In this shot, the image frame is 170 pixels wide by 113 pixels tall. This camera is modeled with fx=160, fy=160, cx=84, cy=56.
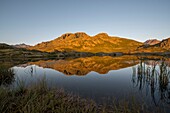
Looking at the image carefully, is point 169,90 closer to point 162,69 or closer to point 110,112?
point 162,69

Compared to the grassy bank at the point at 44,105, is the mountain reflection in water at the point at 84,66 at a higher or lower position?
lower

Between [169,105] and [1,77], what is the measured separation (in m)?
14.8

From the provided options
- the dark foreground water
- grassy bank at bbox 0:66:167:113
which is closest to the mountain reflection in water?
the dark foreground water

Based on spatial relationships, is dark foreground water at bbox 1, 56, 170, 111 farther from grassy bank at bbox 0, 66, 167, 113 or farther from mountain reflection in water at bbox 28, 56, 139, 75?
mountain reflection in water at bbox 28, 56, 139, 75

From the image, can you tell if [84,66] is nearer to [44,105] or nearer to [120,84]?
[120,84]

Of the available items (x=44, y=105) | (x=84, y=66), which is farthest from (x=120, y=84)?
(x=84, y=66)

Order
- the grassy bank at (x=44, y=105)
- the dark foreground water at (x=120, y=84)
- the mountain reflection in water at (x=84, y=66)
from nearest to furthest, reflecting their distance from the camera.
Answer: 1. the grassy bank at (x=44, y=105)
2. the dark foreground water at (x=120, y=84)
3. the mountain reflection in water at (x=84, y=66)

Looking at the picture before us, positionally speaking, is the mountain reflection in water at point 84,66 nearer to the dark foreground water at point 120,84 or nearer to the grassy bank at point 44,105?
the dark foreground water at point 120,84

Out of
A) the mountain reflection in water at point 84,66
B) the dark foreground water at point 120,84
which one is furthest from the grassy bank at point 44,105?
the mountain reflection in water at point 84,66

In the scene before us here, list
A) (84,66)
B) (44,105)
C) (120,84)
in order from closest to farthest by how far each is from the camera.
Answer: (44,105) < (120,84) < (84,66)

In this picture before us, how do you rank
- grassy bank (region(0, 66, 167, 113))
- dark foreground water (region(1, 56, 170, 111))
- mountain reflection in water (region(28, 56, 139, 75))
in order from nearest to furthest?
grassy bank (region(0, 66, 167, 113)) < dark foreground water (region(1, 56, 170, 111)) < mountain reflection in water (region(28, 56, 139, 75))

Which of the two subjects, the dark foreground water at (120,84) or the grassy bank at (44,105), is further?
the dark foreground water at (120,84)

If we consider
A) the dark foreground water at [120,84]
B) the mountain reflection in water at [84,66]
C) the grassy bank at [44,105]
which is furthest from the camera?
the mountain reflection in water at [84,66]

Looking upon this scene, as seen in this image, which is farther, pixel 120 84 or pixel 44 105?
pixel 120 84
